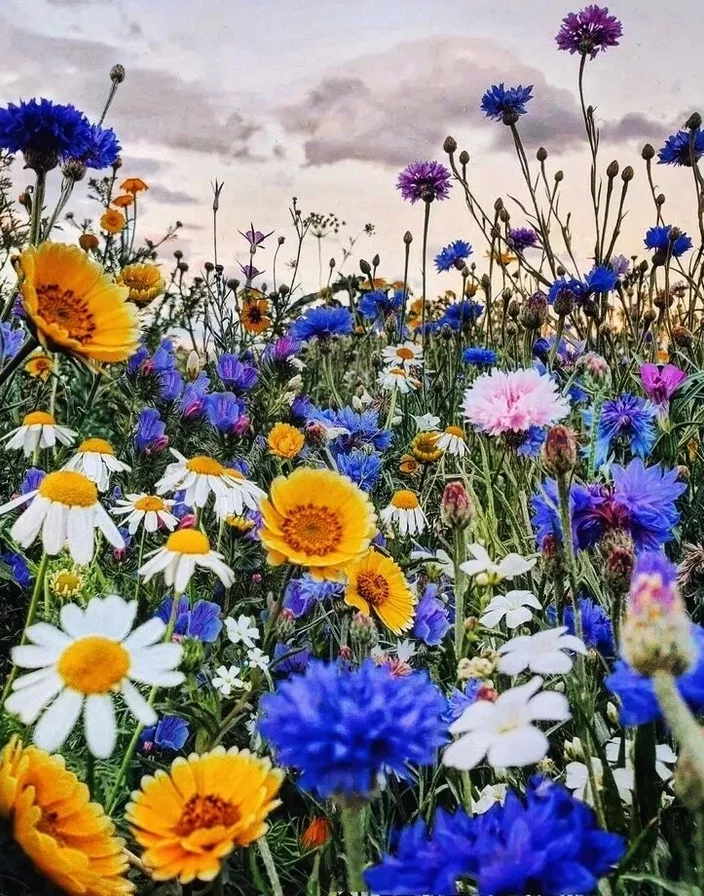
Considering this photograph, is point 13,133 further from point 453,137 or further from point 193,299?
point 193,299

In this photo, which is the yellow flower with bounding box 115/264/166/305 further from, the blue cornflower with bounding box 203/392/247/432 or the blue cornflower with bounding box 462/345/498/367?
the blue cornflower with bounding box 462/345/498/367

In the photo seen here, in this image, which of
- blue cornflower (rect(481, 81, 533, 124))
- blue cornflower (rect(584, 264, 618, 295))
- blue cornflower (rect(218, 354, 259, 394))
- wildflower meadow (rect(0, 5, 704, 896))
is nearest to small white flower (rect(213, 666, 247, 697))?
wildflower meadow (rect(0, 5, 704, 896))

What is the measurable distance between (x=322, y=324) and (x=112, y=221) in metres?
0.55

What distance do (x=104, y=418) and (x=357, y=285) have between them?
5.18 ft

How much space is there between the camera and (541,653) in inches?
19.4

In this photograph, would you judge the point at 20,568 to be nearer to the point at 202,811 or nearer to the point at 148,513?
the point at 148,513

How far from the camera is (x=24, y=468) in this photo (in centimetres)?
128

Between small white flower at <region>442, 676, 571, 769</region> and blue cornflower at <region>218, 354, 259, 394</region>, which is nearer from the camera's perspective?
small white flower at <region>442, 676, 571, 769</region>

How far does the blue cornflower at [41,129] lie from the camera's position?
2.98ft

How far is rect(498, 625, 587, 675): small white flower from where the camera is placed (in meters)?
0.46

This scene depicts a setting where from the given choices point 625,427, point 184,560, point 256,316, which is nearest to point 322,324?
point 256,316

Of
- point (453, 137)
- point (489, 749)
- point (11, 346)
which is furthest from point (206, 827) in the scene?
point (453, 137)

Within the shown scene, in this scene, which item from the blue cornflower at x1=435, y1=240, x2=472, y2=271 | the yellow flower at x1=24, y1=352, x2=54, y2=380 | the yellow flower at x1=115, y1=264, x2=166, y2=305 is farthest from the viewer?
the blue cornflower at x1=435, y1=240, x2=472, y2=271

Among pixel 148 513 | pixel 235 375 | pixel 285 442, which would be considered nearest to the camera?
pixel 148 513
